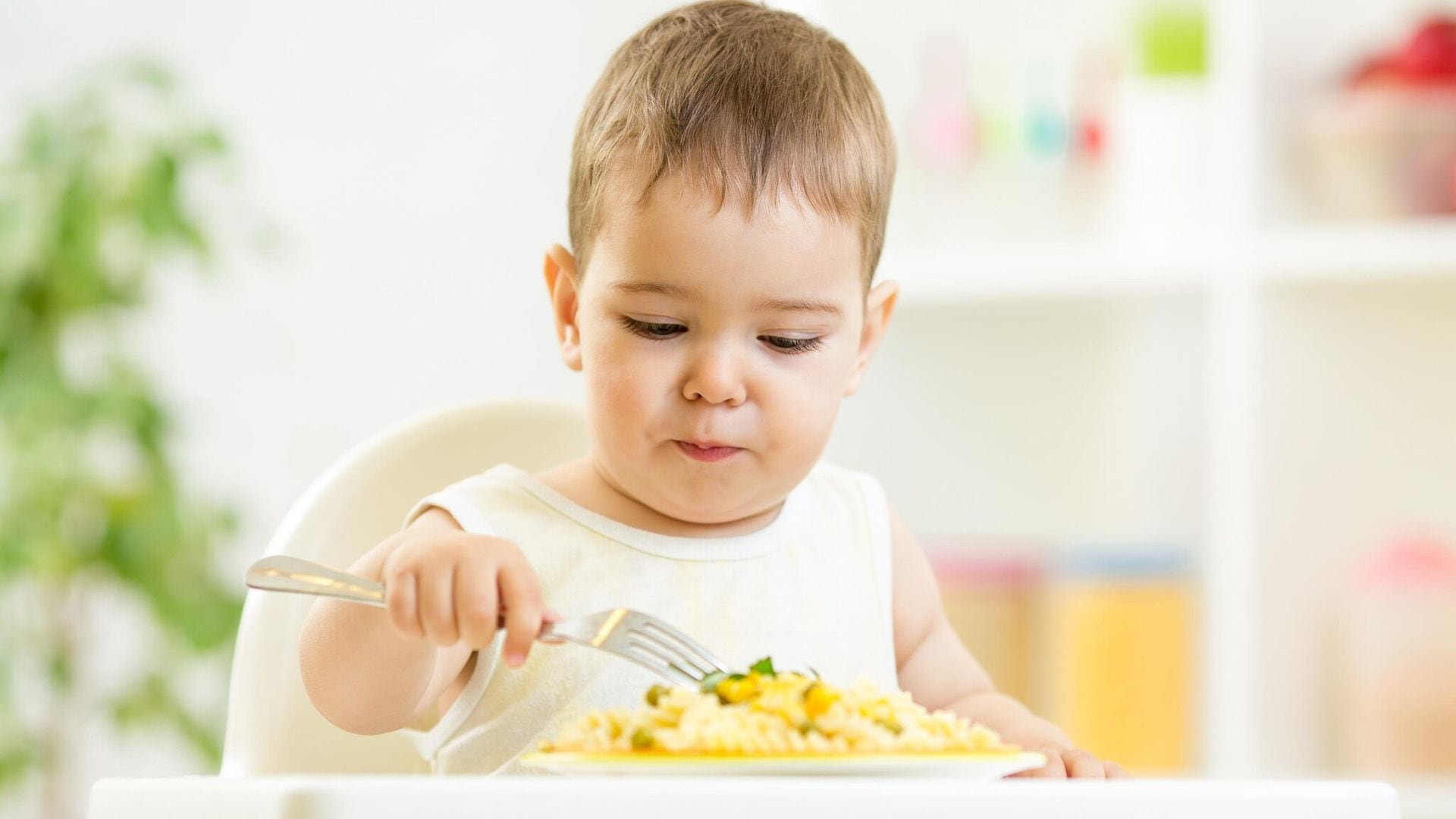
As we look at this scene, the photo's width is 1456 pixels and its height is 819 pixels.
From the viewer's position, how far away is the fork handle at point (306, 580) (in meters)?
0.62

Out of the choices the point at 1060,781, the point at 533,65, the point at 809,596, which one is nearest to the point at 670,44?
the point at 809,596

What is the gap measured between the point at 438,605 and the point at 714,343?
22 cm

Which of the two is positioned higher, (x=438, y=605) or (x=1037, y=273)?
(x=1037, y=273)

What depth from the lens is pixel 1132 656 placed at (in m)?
1.93

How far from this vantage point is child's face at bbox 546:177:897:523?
797 mm

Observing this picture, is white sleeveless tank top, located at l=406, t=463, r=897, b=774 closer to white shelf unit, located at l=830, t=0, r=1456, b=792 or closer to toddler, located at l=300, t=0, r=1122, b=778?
toddler, located at l=300, t=0, r=1122, b=778

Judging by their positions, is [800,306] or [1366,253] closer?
[800,306]

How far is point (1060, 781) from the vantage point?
0.50 m

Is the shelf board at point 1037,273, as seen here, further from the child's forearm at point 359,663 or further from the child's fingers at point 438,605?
the child's fingers at point 438,605

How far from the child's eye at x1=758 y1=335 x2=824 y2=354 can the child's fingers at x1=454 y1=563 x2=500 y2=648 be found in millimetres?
233

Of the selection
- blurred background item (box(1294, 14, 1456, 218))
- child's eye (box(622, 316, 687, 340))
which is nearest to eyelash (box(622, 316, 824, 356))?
child's eye (box(622, 316, 687, 340))

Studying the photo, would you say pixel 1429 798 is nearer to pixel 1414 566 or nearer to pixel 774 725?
pixel 1414 566

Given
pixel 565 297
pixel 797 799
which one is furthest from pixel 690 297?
pixel 797 799

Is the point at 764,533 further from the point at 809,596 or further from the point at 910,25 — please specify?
the point at 910,25
